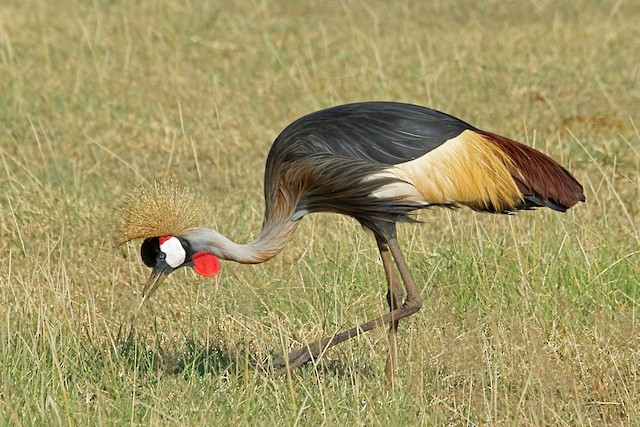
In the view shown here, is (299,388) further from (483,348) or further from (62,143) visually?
(62,143)

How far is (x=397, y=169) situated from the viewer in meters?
4.00

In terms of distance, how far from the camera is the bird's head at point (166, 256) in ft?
13.0

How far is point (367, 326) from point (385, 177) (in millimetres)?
563

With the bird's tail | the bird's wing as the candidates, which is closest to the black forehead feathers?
the bird's wing

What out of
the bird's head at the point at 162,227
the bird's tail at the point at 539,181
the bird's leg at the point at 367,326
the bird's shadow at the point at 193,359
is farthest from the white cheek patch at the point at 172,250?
the bird's tail at the point at 539,181

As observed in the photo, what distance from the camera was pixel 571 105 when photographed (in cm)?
774

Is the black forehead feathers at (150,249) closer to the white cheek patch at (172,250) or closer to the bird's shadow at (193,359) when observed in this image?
the white cheek patch at (172,250)

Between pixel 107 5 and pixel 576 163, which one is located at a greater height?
pixel 107 5

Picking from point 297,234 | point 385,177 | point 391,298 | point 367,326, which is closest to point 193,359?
point 367,326

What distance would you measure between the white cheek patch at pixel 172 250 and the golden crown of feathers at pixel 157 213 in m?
0.03


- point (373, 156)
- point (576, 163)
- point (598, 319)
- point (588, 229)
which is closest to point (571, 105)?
point (576, 163)

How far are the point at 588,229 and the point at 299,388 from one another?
1.58m

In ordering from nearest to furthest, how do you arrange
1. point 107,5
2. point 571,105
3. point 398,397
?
1. point 398,397
2. point 571,105
3. point 107,5

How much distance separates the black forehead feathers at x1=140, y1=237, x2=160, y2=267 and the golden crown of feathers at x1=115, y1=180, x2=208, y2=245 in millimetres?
28
